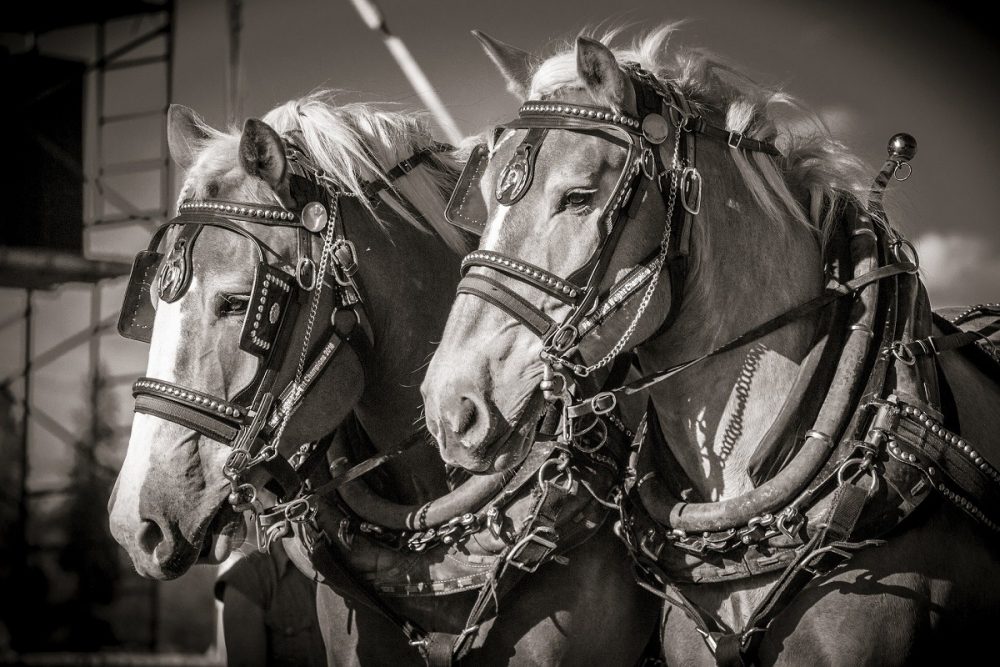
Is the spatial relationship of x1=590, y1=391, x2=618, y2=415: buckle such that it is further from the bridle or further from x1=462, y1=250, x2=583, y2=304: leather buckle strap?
the bridle

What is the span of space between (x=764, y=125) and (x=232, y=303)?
143 centimetres

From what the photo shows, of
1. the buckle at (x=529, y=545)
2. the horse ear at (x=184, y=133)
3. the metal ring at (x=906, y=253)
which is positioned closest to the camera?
the metal ring at (x=906, y=253)

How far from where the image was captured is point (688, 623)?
227 centimetres

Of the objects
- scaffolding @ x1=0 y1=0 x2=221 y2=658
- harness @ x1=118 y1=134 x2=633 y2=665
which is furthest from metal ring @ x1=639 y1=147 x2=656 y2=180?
scaffolding @ x1=0 y1=0 x2=221 y2=658

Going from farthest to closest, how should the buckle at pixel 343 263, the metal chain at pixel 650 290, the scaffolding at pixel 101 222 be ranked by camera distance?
1. the scaffolding at pixel 101 222
2. the buckle at pixel 343 263
3. the metal chain at pixel 650 290

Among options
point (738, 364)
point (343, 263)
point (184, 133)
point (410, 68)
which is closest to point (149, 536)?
point (343, 263)

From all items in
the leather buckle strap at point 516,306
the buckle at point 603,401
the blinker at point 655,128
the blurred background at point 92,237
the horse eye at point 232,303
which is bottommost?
the blurred background at point 92,237

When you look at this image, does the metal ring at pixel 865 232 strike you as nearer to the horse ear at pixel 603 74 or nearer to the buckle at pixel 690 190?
the buckle at pixel 690 190

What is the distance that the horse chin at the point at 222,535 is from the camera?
2.56 meters

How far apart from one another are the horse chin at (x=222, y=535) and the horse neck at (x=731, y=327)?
1204 mm

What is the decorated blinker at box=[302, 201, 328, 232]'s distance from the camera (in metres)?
2.71

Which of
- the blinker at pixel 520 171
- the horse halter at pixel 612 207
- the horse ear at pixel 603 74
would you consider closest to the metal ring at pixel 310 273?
the horse halter at pixel 612 207

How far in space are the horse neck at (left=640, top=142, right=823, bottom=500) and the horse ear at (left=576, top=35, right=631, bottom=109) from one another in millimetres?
266

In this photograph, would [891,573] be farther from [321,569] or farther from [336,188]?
[336,188]
